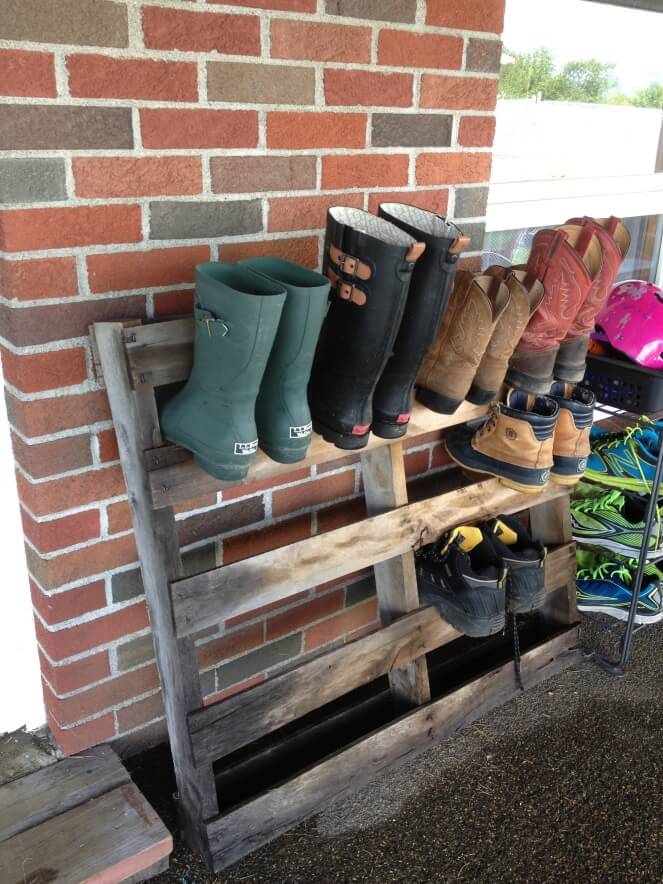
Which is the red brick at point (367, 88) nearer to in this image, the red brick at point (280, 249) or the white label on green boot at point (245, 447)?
the red brick at point (280, 249)

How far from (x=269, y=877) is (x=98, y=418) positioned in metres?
1.11

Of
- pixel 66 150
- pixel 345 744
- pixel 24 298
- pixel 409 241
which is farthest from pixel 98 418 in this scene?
pixel 345 744

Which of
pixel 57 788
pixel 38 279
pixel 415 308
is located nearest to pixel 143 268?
pixel 38 279

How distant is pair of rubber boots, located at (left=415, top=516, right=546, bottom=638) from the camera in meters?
2.01

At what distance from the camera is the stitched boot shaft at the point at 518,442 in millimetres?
2010

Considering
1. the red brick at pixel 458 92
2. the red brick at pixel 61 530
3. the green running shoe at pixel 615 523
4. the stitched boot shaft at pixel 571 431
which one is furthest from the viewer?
the green running shoe at pixel 615 523

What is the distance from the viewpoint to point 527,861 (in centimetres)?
180

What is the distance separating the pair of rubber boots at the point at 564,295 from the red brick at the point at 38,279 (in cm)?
112

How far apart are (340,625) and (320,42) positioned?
5.23ft

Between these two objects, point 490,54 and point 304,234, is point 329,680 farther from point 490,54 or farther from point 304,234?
point 490,54

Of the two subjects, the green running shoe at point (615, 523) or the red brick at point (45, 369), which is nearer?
the red brick at point (45, 369)

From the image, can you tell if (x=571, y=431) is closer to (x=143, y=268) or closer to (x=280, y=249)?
(x=280, y=249)

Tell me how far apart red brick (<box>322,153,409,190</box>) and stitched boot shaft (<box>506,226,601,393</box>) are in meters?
0.41

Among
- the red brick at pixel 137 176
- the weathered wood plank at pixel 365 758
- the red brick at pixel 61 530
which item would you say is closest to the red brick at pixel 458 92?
the red brick at pixel 137 176
